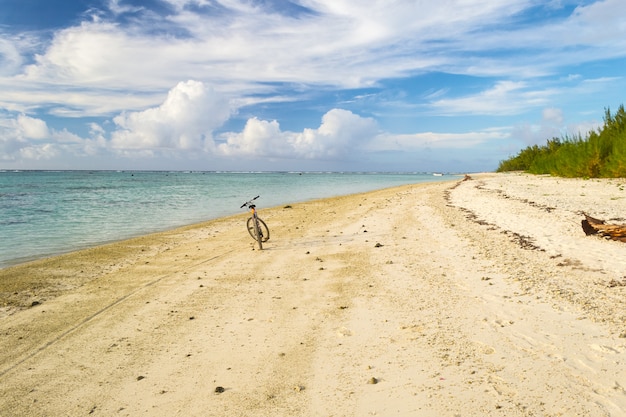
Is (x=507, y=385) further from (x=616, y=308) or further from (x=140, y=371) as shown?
(x=140, y=371)

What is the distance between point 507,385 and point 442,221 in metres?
10.2

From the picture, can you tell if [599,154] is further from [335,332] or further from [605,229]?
[335,332]

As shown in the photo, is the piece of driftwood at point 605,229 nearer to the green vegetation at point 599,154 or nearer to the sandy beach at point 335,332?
the sandy beach at point 335,332

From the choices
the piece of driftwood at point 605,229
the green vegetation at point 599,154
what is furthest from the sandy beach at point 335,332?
the green vegetation at point 599,154

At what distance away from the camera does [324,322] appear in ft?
18.2

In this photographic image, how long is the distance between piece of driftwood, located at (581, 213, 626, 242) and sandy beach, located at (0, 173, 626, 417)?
0.18 metres

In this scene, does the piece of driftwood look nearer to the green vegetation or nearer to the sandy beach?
the sandy beach

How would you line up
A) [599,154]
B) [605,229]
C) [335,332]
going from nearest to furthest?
1. [335,332]
2. [605,229]
3. [599,154]

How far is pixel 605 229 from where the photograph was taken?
8672mm

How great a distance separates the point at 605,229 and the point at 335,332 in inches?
283

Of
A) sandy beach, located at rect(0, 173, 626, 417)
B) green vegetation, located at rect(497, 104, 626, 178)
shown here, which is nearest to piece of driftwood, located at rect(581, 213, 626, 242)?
sandy beach, located at rect(0, 173, 626, 417)

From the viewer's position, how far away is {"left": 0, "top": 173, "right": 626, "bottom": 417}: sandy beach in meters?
3.69

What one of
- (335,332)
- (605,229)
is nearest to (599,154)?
(605,229)

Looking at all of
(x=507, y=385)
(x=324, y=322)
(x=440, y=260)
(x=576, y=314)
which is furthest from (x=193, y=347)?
(x=440, y=260)
